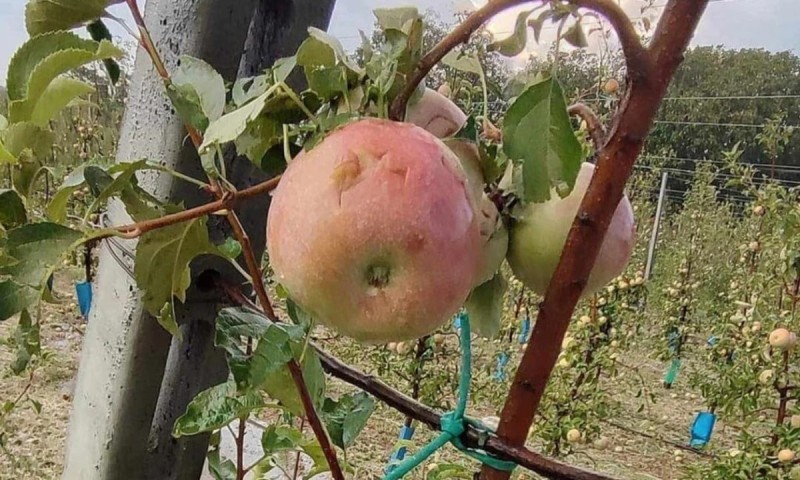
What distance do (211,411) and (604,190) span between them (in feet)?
0.64

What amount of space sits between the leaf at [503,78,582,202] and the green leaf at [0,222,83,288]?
0.56 ft

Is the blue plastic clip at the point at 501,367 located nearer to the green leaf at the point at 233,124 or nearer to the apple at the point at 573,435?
the apple at the point at 573,435

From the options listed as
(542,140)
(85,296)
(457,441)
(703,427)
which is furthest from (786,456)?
Answer: (542,140)

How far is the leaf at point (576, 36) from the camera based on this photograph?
1.16ft

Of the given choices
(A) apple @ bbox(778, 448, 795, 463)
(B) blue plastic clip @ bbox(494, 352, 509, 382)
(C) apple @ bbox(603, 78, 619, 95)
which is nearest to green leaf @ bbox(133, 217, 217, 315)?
(C) apple @ bbox(603, 78, 619, 95)

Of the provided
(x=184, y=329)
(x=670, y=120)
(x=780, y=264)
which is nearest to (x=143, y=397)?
(x=184, y=329)

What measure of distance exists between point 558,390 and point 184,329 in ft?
5.73

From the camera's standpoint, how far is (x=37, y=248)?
0.99 feet

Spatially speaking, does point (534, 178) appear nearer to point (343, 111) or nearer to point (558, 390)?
point (343, 111)

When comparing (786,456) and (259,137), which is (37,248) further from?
(786,456)

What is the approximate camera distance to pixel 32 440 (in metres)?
2.21

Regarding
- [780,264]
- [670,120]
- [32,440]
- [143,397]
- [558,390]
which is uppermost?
[670,120]

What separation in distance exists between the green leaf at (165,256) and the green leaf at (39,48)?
81mm

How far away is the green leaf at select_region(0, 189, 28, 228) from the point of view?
1.26 feet
